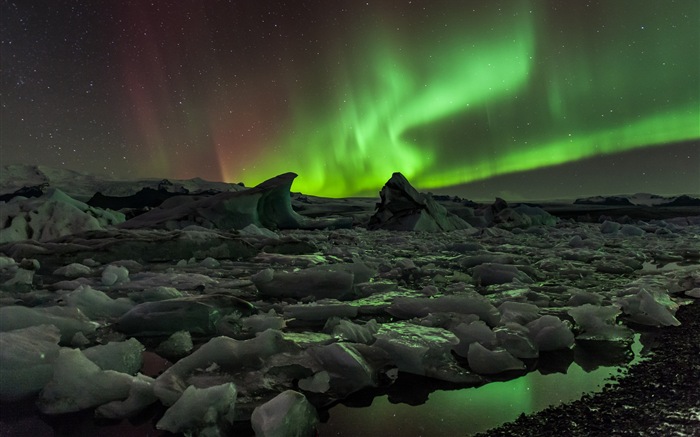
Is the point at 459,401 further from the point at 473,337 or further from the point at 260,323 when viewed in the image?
the point at 260,323

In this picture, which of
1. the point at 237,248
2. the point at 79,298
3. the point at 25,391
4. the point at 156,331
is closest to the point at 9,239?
the point at 237,248

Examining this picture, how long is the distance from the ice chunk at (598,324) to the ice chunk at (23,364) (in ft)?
8.34

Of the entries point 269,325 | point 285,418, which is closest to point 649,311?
point 269,325

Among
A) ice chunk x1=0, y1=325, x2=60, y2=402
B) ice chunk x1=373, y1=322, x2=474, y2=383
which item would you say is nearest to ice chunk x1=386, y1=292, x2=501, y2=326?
ice chunk x1=373, y1=322, x2=474, y2=383

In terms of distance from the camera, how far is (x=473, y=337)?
2.08 m

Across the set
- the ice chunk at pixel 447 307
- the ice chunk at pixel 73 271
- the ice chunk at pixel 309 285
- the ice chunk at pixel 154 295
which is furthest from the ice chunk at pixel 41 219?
the ice chunk at pixel 447 307

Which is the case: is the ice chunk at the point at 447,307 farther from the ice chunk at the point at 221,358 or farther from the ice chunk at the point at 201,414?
the ice chunk at the point at 201,414

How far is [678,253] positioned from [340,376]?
24.0ft

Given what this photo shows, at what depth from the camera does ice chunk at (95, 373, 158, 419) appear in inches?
55.6

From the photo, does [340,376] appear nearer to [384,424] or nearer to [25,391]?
[384,424]

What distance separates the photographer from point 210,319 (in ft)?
7.71

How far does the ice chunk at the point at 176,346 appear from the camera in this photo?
2.07 metres

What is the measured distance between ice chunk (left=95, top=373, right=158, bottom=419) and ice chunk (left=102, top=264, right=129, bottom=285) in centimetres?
263

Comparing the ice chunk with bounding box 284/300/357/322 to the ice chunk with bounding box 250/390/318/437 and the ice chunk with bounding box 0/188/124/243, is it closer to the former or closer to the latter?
the ice chunk with bounding box 250/390/318/437
